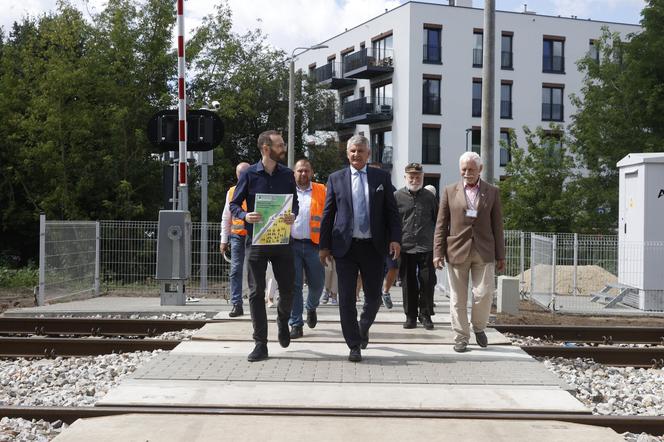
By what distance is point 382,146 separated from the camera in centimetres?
5316

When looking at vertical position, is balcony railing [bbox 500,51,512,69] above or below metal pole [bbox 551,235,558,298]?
above

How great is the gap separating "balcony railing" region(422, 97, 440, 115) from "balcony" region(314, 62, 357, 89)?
7.77 m

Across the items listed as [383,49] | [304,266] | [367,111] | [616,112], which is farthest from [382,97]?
[304,266]

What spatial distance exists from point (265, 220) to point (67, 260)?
7.83m

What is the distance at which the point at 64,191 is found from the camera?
2656 centimetres

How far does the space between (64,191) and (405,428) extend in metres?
23.1

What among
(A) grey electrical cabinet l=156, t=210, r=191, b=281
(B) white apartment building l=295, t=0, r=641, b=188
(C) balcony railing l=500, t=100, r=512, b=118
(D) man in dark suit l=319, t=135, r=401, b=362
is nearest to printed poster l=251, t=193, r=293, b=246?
(D) man in dark suit l=319, t=135, r=401, b=362

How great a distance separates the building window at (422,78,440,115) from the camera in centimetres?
5050

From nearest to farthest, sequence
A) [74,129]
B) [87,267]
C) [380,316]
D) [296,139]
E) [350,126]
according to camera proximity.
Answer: [380,316]
[87,267]
[74,129]
[296,139]
[350,126]

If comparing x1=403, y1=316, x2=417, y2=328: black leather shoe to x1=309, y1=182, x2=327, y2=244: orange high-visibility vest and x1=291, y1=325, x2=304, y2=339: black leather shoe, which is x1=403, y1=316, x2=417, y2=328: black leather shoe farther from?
x1=309, y1=182, x2=327, y2=244: orange high-visibility vest

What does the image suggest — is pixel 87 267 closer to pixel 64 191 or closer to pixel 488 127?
pixel 488 127

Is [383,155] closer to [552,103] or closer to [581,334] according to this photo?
[552,103]

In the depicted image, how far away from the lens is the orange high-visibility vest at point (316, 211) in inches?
352

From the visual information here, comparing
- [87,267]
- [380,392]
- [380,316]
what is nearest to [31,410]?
[380,392]
